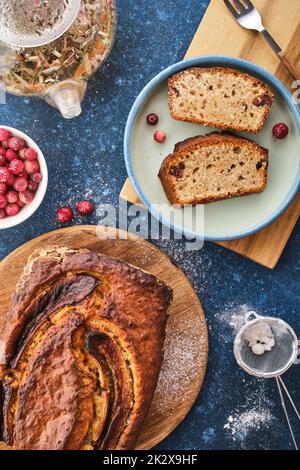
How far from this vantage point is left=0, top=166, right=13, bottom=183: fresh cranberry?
2639mm

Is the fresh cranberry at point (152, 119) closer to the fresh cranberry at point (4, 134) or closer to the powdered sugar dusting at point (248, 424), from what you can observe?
the fresh cranberry at point (4, 134)

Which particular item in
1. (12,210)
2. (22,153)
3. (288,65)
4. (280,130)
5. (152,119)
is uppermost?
(288,65)

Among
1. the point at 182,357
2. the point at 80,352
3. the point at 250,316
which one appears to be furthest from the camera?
the point at 250,316

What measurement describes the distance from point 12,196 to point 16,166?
0.40 ft

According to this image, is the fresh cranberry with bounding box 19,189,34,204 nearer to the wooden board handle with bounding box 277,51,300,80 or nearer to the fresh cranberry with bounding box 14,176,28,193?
the fresh cranberry with bounding box 14,176,28,193

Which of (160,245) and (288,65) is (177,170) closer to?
(160,245)

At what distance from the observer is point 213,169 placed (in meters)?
2.65

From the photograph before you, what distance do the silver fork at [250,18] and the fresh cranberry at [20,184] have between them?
108 cm

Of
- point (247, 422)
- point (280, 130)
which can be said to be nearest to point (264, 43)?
point (280, 130)

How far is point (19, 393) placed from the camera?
92.7 inches

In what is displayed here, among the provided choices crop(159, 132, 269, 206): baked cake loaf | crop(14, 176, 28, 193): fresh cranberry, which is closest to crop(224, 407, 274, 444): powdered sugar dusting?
crop(159, 132, 269, 206): baked cake loaf

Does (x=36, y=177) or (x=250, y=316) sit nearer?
(x=36, y=177)

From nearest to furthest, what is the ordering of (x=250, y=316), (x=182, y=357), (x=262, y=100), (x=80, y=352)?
(x=80, y=352)
(x=262, y=100)
(x=182, y=357)
(x=250, y=316)

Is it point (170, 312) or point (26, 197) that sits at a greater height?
point (26, 197)
